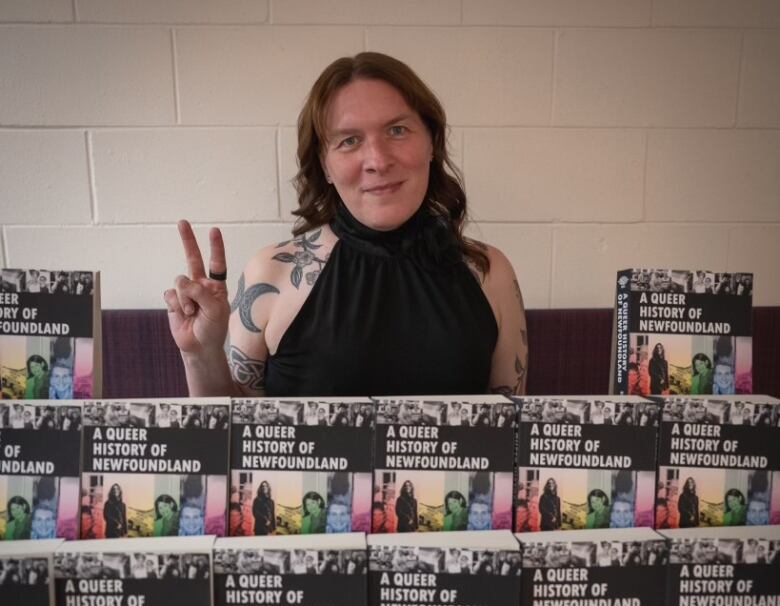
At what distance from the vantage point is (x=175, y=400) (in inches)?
24.7

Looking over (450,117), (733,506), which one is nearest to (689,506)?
(733,506)

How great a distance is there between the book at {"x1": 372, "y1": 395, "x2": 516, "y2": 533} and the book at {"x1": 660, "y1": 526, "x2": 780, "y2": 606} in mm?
197

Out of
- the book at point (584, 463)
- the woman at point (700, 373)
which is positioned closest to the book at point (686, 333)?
the woman at point (700, 373)

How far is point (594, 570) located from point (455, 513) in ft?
0.54

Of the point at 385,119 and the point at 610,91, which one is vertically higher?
the point at 610,91

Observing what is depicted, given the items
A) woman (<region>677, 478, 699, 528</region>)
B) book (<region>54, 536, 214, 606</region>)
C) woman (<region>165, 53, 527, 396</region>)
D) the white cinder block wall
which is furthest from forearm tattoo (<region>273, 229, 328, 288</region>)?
woman (<region>677, 478, 699, 528</region>)

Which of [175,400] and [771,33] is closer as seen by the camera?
[175,400]

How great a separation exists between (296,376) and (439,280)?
1.21 ft

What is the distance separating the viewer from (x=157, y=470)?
61 centimetres

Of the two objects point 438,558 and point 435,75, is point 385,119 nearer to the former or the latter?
point 435,75

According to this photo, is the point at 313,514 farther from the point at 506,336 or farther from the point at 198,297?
the point at 506,336

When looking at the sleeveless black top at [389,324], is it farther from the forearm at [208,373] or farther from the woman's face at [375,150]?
the forearm at [208,373]

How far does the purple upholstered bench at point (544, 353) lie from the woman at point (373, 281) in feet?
1.40

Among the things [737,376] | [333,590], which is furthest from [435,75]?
[333,590]
